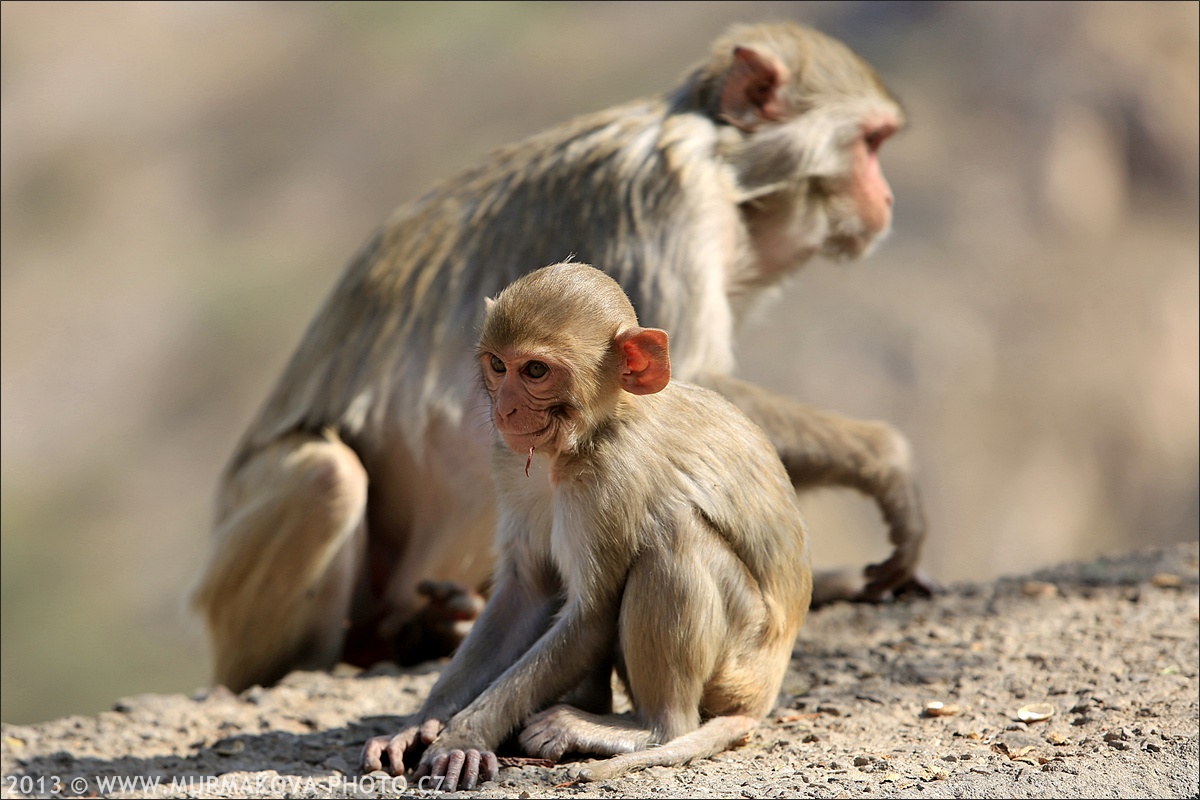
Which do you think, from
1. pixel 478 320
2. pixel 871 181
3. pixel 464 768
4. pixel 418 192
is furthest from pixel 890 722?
pixel 418 192

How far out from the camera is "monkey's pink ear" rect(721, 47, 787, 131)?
5.88 meters

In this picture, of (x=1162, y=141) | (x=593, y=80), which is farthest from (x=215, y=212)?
(x=1162, y=141)

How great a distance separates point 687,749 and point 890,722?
0.92 meters

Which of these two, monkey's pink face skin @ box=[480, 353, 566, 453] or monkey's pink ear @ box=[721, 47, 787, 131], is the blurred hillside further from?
monkey's pink face skin @ box=[480, 353, 566, 453]

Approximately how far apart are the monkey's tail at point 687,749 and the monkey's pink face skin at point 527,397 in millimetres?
914

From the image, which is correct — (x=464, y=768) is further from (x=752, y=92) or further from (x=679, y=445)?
(x=752, y=92)

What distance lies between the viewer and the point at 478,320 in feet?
18.0

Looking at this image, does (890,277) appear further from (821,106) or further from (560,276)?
(560,276)

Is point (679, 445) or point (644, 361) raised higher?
point (644, 361)

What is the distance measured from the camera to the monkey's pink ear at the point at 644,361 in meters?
3.58

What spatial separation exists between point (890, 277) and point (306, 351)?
10133mm

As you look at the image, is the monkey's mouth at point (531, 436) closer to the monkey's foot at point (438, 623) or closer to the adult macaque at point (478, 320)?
the adult macaque at point (478, 320)

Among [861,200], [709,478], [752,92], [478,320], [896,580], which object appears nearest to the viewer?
[709,478]

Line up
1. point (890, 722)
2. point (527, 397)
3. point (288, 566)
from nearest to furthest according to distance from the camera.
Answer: point (527, 397) → point (890, 722) → point (288, 566)
